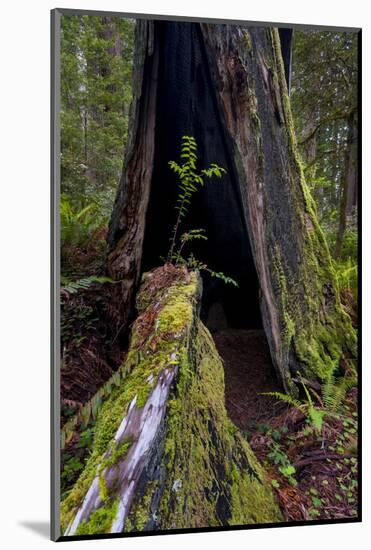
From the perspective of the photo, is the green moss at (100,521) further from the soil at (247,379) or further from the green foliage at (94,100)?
the green foliage at (94,100)

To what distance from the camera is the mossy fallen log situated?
8.90 feet

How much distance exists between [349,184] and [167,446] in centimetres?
224

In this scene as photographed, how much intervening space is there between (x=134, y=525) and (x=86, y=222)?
1.82 m

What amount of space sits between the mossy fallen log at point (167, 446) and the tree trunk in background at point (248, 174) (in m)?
0.40

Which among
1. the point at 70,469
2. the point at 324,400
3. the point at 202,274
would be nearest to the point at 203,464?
the point at 70,469

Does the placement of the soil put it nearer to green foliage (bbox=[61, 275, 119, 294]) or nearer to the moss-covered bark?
the moss-covered bark

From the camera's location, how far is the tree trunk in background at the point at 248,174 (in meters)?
3.31

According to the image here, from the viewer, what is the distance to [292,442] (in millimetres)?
3387

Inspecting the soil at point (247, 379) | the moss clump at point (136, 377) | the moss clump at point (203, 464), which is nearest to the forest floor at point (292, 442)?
the soil at point (247, 379)

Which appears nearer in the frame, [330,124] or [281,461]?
[281,461]

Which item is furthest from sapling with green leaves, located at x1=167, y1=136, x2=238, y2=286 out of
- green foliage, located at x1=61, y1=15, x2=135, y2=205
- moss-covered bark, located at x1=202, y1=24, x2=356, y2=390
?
green foliage, located at x1=61, y1=15, x2=135, y2=205

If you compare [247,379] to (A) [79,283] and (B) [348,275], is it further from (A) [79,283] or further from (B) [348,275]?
(A) [79,283]

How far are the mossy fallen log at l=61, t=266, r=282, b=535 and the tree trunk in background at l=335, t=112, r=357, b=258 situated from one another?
3.86ft

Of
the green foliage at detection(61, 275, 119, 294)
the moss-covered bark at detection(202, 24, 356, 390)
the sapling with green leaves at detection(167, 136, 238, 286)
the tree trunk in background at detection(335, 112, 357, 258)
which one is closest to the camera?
the green foliage at detection(61, 275, 119, 294)
